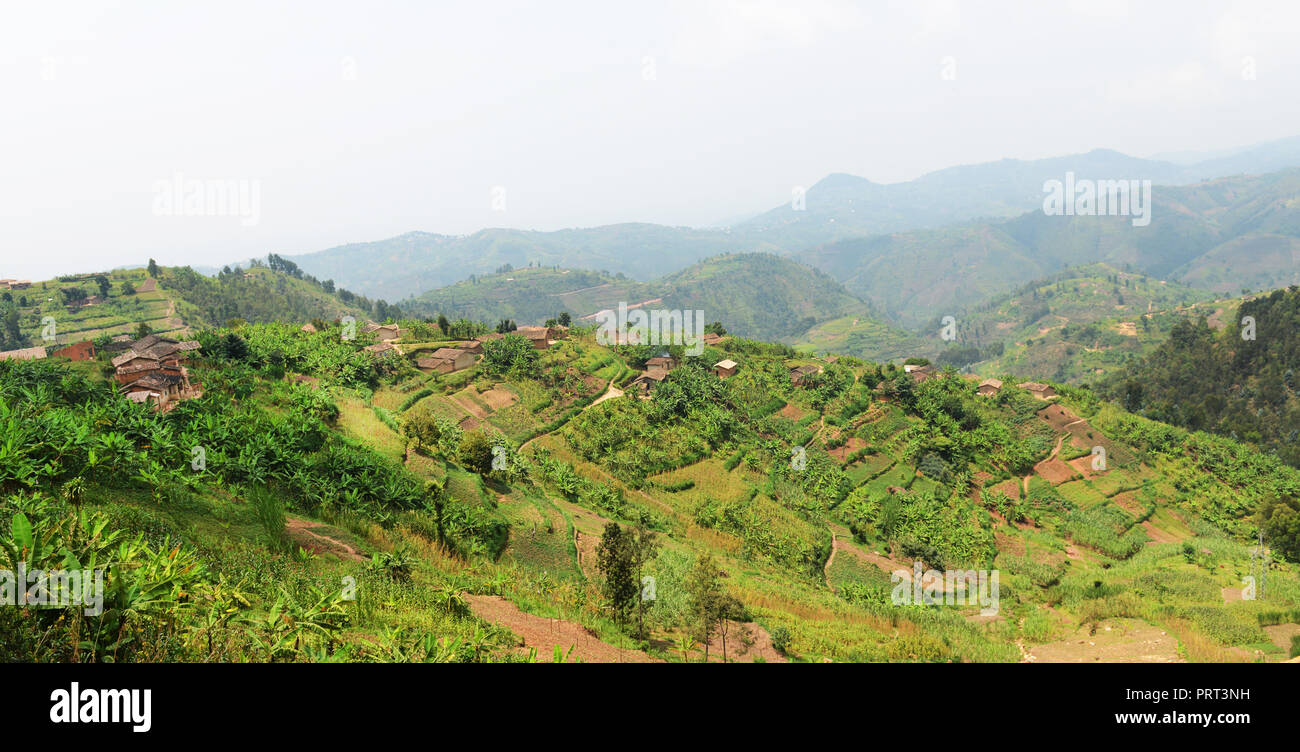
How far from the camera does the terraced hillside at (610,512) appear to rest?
25.6ft

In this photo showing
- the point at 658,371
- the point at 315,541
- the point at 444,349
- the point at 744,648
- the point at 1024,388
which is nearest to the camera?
the point at 315,541

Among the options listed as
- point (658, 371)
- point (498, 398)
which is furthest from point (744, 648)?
point (658, 371)

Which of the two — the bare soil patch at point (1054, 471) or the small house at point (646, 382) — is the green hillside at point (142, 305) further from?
the bare soil patch at point (1054, 471)

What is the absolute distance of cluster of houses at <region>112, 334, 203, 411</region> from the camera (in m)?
21.0

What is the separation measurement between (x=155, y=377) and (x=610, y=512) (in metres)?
21.1

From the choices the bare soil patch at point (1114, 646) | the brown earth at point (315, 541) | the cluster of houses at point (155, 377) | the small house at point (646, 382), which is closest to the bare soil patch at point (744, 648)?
the brown earth at point (315, 541)

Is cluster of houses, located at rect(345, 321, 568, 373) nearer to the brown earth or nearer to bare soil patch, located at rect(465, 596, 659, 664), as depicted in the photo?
the brown earth

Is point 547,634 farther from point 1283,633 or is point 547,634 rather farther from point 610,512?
point 1283,633

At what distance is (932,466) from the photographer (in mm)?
39656

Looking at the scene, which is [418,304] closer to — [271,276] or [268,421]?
[271,276]

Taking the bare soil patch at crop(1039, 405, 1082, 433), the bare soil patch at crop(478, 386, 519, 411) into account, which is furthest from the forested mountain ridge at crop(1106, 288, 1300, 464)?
the bare soil patch at crop(478, 386, 519, 411)

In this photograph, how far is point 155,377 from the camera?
77.5 feet
